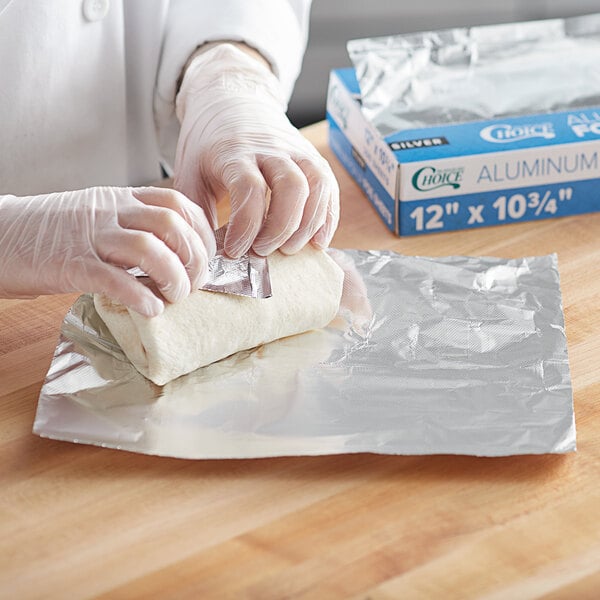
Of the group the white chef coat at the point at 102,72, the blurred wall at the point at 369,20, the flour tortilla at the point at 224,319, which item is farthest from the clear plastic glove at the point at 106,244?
the blurred wall at the point at 369,20

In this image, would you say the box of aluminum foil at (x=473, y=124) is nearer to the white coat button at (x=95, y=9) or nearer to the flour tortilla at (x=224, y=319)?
the flour tortilla at (x=224, y=319)

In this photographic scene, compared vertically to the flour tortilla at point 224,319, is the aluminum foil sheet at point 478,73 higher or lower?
higher

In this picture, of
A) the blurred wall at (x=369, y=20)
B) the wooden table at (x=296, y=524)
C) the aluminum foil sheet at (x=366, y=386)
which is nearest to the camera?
the wooden table at (x=296, y=524)

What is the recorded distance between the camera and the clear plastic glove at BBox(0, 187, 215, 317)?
0.89m

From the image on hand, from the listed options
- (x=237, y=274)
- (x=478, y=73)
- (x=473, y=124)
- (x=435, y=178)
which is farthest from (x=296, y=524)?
(x=478, y=73)

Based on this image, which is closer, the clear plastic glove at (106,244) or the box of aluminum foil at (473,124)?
the clear plastic glove at (106,244)

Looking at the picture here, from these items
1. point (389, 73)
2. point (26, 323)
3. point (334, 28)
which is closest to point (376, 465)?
point (26, 323)

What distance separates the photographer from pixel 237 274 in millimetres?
1007

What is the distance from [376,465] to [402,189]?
0.48 metres

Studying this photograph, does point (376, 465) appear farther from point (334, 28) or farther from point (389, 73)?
point (334, 28)

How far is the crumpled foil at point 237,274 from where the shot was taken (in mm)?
982

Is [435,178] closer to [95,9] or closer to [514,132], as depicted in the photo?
[514,132]

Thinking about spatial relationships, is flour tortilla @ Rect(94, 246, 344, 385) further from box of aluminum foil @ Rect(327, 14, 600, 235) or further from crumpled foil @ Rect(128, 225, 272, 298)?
box of aluminum foil @ Rect(327, 14, 600, 235)

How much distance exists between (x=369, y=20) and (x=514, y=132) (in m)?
1.79
